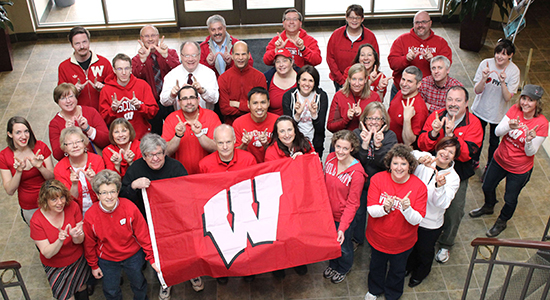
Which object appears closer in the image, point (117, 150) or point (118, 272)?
point (118, 272)

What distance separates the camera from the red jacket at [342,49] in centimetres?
652

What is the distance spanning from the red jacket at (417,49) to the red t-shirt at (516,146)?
4.33 feet

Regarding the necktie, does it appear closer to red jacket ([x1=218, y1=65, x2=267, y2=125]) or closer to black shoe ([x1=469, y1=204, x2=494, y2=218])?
red jacket ([x1=218, y1=65, x2=267, y2=125])

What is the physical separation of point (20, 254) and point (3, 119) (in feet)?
9.29

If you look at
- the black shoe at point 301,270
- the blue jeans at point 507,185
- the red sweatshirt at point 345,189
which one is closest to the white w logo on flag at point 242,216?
the red sweatshirt at point 345,189

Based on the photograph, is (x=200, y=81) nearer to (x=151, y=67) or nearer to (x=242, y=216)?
(x=151, y=67)

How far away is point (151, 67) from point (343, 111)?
7.63 feet

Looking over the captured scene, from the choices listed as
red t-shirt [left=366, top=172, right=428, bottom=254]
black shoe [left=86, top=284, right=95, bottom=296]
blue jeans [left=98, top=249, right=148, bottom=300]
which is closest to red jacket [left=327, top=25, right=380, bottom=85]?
red t-shirt [left=366, top=172, right=428, bottom=254]

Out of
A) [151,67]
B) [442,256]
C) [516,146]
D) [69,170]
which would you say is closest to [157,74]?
[151,67]

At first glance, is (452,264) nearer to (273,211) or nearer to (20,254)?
(273,211)

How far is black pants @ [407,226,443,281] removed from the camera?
4789mm

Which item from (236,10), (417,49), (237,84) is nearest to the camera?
(237,84)

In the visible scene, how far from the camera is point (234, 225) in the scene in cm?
461

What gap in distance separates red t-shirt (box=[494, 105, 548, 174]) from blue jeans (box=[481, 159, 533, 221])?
0.08 metres
